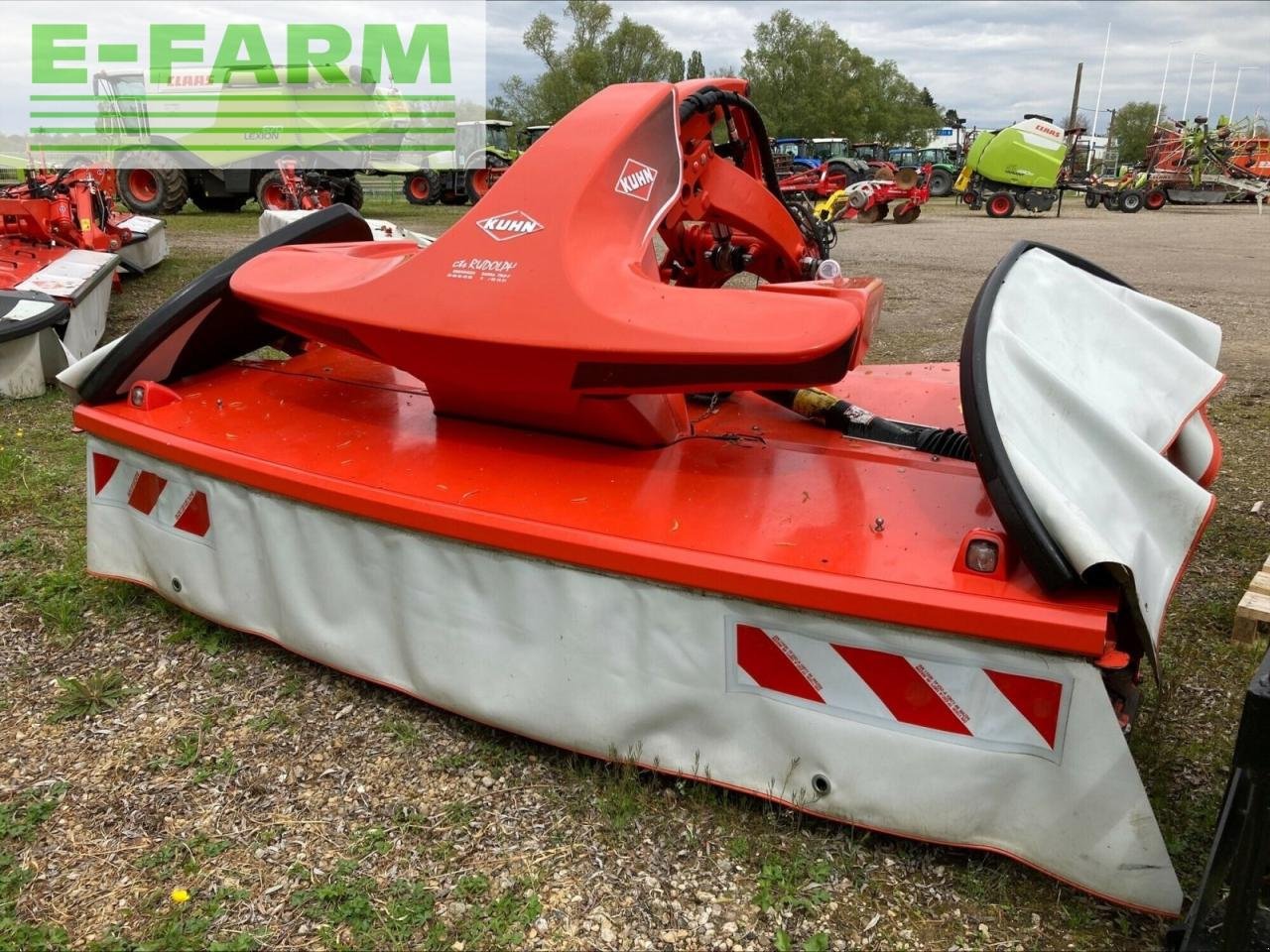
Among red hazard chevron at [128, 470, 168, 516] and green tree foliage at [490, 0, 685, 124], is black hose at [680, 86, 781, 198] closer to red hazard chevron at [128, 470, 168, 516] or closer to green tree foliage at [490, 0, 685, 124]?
red hazard chevron at [128, 470, 168, 516]

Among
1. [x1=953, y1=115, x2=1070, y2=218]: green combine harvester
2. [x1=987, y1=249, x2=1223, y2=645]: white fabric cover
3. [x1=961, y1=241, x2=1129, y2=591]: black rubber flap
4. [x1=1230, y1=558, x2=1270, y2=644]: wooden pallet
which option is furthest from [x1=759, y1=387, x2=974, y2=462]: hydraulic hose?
[x1=953, y1=115, x2=1070, y2=218]: green combine harvester

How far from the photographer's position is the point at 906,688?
5.61 feet

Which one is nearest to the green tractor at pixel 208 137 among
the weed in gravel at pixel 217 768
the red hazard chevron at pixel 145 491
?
the red hazard chevron at pixel 145 491

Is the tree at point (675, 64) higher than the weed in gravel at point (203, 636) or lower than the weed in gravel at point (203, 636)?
higher

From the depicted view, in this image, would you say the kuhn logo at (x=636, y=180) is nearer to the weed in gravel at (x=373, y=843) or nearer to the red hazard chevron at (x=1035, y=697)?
the red hazard chevron at (x=1035, y=697)

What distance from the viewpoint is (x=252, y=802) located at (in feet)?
6.72

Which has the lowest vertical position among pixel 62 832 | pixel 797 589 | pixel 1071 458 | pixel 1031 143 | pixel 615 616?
pixel 62 832

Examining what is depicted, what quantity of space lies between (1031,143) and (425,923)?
69.3 ft

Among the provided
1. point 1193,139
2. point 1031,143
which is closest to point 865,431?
point 1031,143

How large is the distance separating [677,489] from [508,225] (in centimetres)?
73

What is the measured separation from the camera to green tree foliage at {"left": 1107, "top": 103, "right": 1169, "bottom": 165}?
61812mm

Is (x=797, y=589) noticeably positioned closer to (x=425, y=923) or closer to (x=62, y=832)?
(x=425, y=923)

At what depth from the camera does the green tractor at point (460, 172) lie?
732 inches

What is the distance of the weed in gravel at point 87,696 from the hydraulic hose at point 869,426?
6.05 feet
